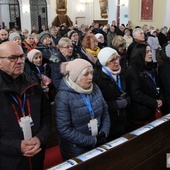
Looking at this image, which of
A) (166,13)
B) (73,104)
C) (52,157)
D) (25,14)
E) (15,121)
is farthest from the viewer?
(25,14)

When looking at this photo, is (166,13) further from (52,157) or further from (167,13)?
(52,157)

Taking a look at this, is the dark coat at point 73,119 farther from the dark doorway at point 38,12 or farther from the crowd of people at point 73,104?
the dark doorway at point 38,12

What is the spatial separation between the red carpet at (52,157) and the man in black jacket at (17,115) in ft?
2.42

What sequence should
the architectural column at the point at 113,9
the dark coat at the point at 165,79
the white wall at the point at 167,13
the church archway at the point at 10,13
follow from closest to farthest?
the dark coat at the point at 165,79 < the white wall at the point at 167,13 < the architectural column at the point at 113,9 < the church archway at the point at 10,13

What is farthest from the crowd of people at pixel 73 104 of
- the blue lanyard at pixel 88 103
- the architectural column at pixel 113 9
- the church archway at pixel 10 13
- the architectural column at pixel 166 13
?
the church archway at pixel 10 13

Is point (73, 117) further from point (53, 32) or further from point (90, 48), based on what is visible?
point (53, 32)

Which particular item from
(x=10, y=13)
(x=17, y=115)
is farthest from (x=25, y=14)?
(x=17, y=115)

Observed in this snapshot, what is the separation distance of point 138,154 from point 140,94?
3.68 ft

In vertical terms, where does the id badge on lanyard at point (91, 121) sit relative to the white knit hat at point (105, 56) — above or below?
below

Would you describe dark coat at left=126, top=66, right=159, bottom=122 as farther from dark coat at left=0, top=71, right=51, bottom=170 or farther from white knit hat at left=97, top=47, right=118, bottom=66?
dark coat at left=0, top=71, right=51, bottom=170

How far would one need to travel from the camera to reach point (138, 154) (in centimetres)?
219

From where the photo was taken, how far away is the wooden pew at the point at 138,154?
1921mm

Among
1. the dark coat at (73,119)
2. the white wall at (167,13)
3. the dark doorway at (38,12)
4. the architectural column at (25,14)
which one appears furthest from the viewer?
the dark doorway at (38,12)

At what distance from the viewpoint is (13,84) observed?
87.2 inches
